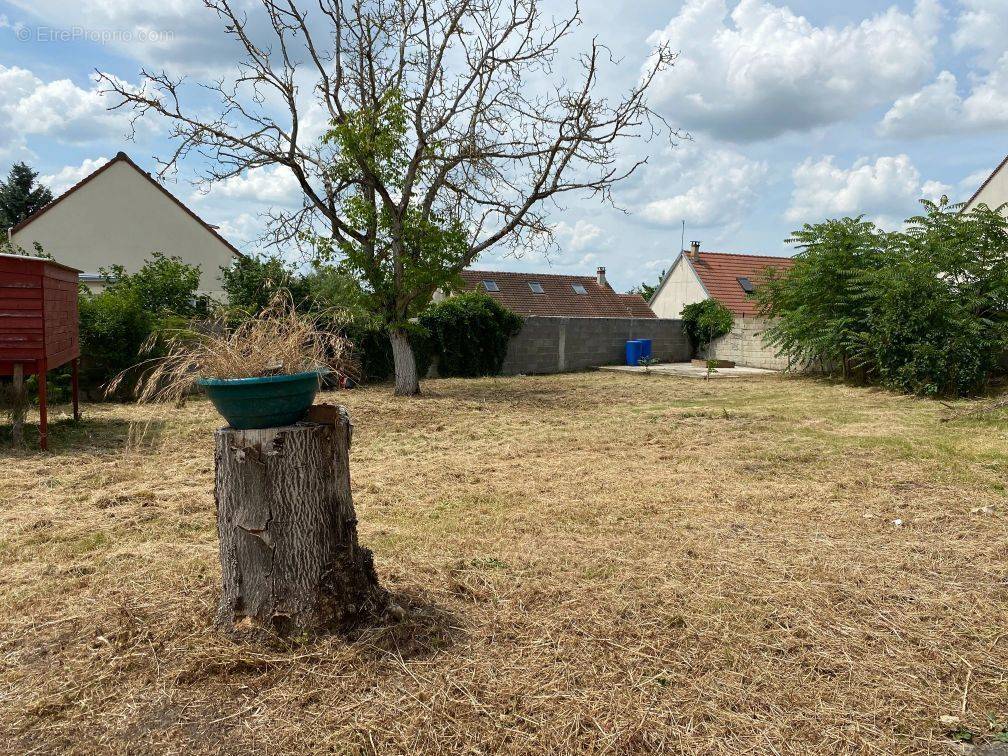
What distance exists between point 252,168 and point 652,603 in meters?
10.2

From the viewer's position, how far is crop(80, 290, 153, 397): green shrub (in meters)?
10.8

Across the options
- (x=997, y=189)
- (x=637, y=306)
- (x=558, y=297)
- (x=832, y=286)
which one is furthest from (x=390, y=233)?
(x=637, y=306)

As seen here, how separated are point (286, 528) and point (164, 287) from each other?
11.2 m

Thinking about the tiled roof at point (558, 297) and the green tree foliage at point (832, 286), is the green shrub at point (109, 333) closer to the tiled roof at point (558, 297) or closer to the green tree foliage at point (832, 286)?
the green tree foliage at point (832, 286)

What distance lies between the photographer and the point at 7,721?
7.08ft

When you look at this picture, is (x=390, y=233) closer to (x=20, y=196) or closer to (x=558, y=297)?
(x=558, y=297)

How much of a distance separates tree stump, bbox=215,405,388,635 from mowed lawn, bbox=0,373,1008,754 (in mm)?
141

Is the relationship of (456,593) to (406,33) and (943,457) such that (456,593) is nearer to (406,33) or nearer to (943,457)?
(943,457)

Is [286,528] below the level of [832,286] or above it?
below

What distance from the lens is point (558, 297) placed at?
1160 inches

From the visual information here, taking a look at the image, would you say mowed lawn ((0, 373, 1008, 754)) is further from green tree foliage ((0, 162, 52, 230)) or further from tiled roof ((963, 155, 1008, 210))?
green tree foliage ((0, 162, 52, 230))

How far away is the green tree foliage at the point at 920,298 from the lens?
10711 mm

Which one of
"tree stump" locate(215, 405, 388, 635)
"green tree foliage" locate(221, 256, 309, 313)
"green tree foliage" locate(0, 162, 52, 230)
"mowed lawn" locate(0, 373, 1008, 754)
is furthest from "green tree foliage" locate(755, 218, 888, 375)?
"green tree foliage" locate(0, 162, 52, 230)

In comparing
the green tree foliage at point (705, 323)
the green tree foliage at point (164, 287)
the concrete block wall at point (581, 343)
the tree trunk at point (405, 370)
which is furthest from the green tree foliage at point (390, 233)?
the green tree foliage at point (705, 323)
